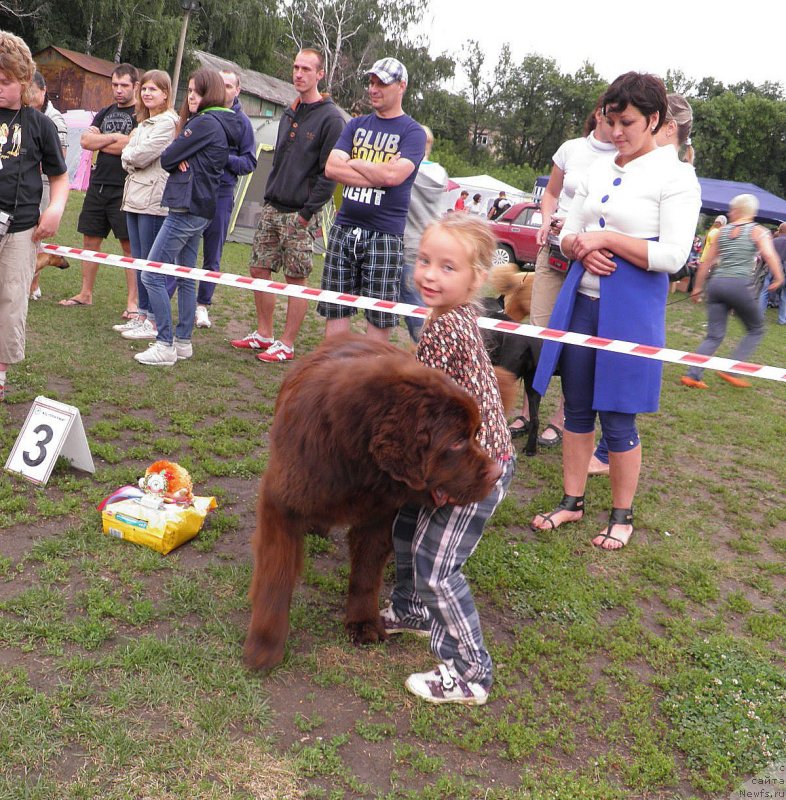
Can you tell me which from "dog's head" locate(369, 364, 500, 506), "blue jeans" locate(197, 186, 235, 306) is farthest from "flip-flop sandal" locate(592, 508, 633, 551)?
"blue jeans" locate(197, 186, 235, 306)

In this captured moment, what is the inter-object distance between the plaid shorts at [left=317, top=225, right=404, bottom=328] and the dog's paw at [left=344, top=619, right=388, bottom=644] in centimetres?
250

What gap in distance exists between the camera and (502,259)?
1656cm

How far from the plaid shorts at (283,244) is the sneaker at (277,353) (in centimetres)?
67

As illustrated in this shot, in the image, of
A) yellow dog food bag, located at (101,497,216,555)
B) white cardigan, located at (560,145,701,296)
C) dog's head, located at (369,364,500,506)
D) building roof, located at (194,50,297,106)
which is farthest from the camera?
building roof, located at (194,50,297,106)

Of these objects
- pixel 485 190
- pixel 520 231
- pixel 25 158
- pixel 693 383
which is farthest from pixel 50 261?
pixel 485 190

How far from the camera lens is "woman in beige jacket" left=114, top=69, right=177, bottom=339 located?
5.83 m

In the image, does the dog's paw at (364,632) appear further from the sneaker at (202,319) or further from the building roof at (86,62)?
the building roof at (86,62)

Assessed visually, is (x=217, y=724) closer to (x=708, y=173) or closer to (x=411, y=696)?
(x=411, y=696)

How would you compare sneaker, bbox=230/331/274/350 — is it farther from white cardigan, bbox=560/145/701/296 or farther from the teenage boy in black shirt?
white cardigan, bbox=560/145/701/296

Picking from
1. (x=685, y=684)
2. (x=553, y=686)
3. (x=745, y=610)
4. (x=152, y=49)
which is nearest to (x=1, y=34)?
(x=553, y=686)

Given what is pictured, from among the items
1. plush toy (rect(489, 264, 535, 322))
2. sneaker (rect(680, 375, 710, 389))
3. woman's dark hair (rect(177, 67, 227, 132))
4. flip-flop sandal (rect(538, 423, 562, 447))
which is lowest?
flip-flop sandal (rect(538, 423, 562, 447))

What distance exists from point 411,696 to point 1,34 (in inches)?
158

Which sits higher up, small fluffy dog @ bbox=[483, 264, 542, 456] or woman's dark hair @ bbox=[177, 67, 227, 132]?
woman's dark hair @ bbox=[177, 67, 227, 132]

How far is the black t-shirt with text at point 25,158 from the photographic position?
3.96 m
